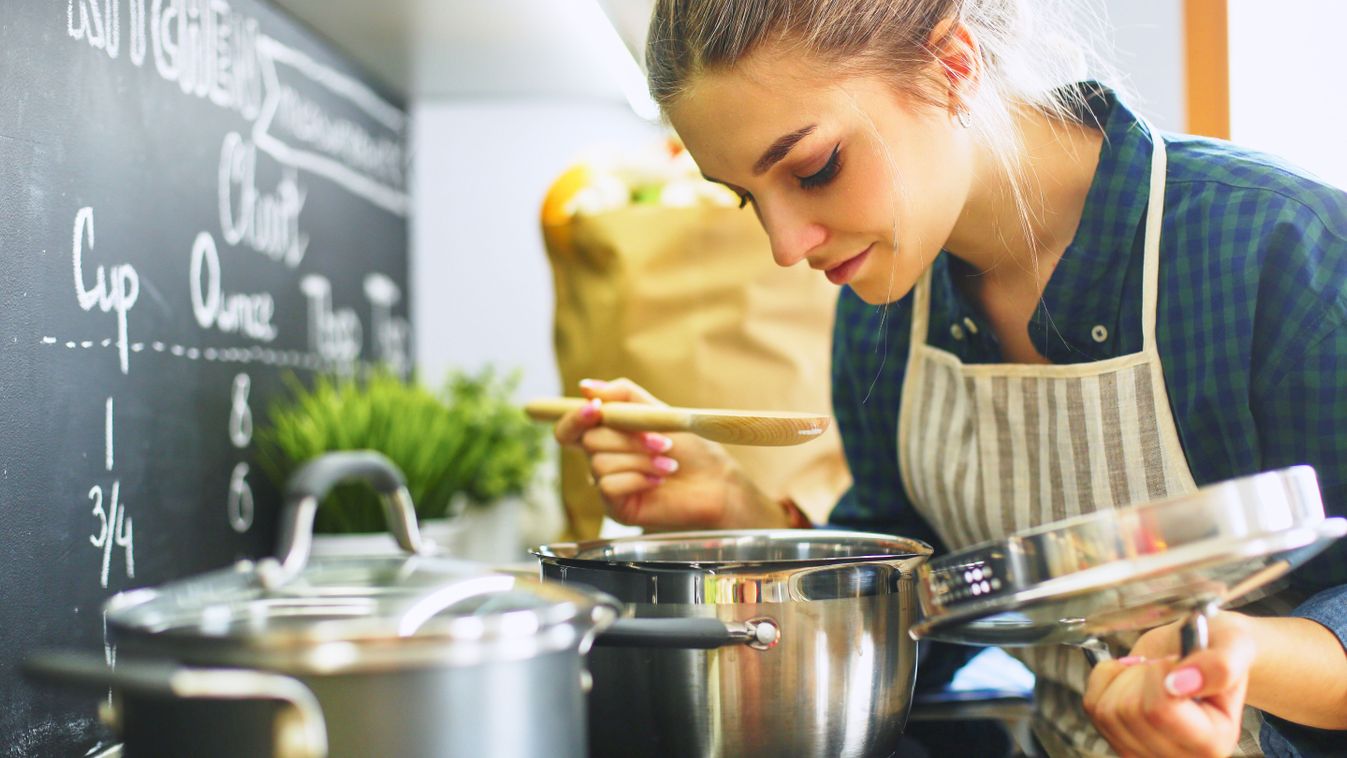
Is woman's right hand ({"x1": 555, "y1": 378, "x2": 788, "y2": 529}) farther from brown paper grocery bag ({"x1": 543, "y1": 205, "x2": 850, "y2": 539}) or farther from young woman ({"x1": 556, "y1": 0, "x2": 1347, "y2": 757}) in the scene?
brown paper grocery bag ({"x1": 543, "y1": 205, "x2": 850, "y2": 539})

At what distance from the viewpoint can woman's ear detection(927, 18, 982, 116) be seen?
0.78 m

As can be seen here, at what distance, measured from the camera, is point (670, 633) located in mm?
606

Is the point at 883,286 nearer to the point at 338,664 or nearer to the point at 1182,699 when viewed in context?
the point at 1182,699

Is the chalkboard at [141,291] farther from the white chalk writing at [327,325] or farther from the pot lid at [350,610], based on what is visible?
the pot lid at [350,610]

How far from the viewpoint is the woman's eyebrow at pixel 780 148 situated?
2.45 ft

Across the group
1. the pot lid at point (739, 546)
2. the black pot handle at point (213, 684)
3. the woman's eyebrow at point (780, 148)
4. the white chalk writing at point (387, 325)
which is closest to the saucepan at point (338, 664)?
the black pot handle at point (213, 684)

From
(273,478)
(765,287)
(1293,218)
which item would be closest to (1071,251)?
(1293,218)

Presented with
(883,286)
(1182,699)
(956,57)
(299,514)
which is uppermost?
(956,57)

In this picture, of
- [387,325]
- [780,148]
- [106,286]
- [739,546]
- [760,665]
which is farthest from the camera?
[387,325]

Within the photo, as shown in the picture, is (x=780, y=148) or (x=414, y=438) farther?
(x=414, y=438)

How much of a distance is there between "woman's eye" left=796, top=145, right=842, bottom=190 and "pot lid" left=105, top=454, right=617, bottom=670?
1.13 ft

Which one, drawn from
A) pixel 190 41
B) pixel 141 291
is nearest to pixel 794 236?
pixel 141 291

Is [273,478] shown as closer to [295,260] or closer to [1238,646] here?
[295,260]

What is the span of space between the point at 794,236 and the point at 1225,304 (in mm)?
287
